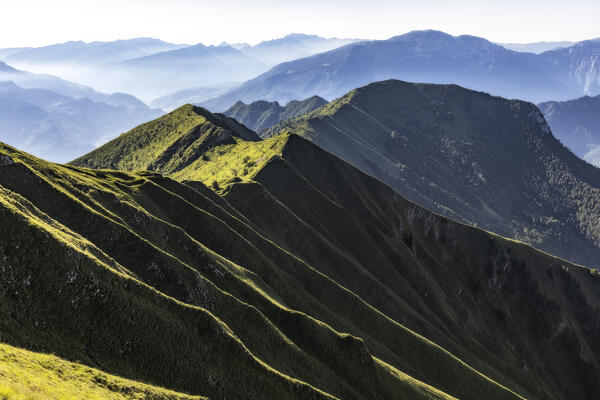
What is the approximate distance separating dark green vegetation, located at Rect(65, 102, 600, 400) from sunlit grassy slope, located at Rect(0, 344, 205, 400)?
12.8 feet

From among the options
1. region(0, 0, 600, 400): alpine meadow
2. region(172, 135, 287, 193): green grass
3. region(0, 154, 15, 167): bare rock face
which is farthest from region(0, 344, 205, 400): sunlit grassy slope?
region(172, 135, 287, 193): green grass

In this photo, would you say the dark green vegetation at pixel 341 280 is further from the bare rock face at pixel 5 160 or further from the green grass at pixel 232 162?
the bare rock face at pixel 5 160

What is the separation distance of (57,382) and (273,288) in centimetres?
5795

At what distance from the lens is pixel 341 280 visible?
130 metres

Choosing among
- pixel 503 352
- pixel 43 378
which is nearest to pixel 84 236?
pixel 43 378

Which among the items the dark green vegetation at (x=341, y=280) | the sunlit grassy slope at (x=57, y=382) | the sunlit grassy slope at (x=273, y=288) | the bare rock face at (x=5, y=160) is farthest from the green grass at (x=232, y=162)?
the sunlit grassy slope at (x=57, y=382)

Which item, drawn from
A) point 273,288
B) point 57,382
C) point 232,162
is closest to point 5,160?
point 57,382

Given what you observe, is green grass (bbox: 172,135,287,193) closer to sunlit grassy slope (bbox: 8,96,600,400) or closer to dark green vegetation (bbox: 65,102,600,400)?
dark green vegetation (bbox: 65,102,600,400)

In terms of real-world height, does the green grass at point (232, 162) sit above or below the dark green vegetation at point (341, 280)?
above

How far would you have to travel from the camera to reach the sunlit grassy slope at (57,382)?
3381 cm

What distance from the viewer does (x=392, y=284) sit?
143000mm

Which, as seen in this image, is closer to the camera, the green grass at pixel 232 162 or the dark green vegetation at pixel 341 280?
the dark green vegetation at pixel 341 280

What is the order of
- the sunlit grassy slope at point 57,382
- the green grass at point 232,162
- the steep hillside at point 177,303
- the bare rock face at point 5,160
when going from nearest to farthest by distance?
1. the sunlit grassy slope at point 57,382
2. the steep hillside at point 177,303
3. the bare rock face at point 5,160
4. the green grass at point 232,162

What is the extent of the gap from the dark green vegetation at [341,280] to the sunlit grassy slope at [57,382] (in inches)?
154
